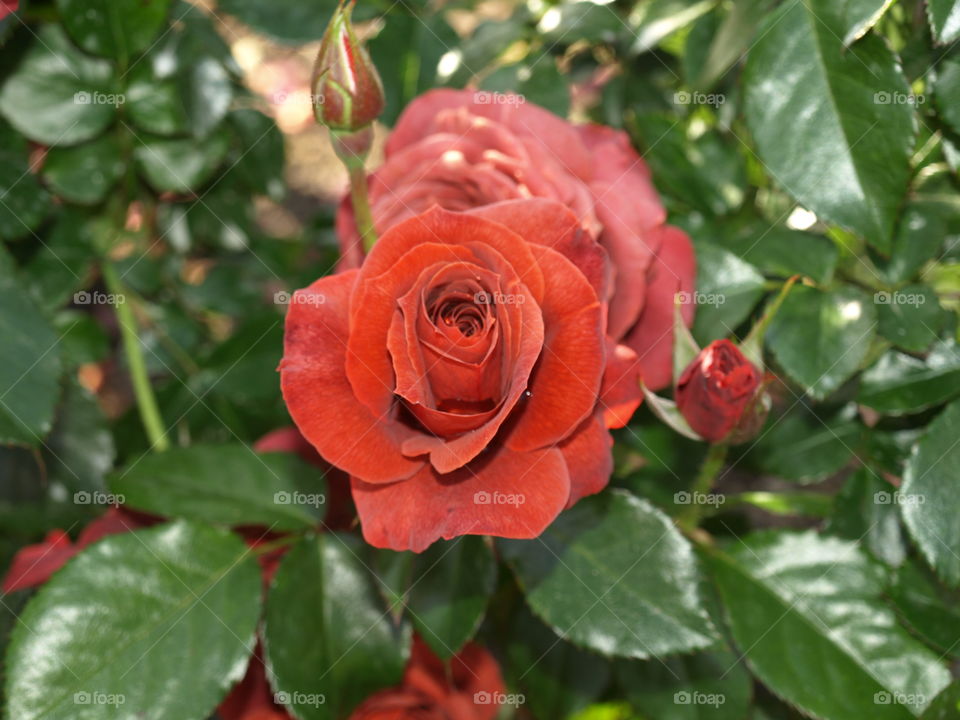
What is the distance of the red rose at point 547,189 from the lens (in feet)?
2.48

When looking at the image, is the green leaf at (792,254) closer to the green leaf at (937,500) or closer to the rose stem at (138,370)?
the green leaf at (937,500)

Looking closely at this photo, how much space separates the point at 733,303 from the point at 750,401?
0.18m

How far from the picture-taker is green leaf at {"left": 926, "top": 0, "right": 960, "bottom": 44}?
753mm

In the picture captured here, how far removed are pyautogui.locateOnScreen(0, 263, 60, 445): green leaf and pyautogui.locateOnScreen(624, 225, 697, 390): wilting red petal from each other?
2.00 ft

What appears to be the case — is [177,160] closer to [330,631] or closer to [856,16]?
[330,631]

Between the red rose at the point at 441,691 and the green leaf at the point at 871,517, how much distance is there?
420mm

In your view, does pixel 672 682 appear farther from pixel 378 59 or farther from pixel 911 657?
pixel 378 59

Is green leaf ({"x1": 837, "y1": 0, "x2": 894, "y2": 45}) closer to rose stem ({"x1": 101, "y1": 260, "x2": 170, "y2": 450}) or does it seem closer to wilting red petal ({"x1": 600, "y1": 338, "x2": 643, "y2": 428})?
wilting red petal ({"x1": 600, "y1": 338, "x2": 643, "y2": 428})

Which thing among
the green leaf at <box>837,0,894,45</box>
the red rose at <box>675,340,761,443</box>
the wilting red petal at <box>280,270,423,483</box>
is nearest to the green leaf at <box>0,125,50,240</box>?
the wilting red petal at <box>280,270,423,483</box>

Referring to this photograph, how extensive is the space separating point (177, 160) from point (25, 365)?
1.29ft

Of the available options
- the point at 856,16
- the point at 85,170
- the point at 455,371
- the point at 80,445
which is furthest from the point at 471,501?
the point at 85,170

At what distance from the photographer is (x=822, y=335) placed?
0.87 metres

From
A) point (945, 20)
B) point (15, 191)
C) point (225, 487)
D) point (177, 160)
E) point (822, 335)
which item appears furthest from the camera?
point (177, 160)

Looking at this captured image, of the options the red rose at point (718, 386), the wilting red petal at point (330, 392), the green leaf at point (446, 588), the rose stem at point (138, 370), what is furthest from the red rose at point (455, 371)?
the rose stem at point (138, 370)
